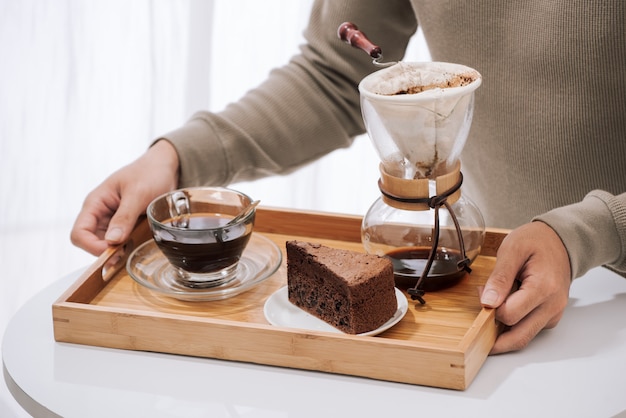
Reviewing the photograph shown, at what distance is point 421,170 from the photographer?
107cm

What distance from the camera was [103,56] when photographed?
8.50ft

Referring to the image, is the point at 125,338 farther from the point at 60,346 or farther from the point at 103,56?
the point at 103,56

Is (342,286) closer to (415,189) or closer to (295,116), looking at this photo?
(415,189)

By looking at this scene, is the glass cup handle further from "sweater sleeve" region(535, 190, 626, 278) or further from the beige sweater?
"sweater sleeve" region(535, 190, 626, 278)

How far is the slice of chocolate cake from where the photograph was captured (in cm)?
99

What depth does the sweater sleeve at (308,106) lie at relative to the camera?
153cm

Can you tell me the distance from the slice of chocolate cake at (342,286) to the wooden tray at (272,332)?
1.3 inches

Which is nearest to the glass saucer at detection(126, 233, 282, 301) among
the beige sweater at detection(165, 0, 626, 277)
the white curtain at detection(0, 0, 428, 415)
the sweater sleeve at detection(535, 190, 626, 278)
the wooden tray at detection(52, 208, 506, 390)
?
the wooden tray at detection(52, 208, 506, 390)

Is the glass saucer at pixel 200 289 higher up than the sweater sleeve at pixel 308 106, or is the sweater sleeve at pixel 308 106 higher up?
the sweater sleeve at pixel 308 106

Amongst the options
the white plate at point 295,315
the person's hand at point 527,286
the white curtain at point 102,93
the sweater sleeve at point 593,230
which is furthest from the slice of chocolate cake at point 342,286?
the white curtain at point 102,93

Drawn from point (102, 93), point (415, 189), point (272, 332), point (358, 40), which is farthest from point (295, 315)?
point (102, 93)

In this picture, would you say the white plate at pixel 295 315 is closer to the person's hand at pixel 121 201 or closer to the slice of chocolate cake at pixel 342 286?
the slice of chocolate cake at pixel 342 286

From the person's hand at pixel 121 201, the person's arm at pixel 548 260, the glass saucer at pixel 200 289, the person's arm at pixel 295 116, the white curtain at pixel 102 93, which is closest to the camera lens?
the person's arm at pixel 548 260

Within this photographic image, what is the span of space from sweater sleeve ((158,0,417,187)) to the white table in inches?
21.3
